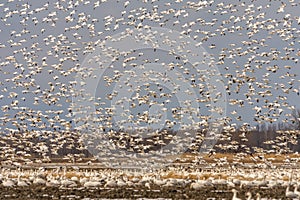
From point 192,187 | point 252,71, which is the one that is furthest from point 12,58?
point 192,187

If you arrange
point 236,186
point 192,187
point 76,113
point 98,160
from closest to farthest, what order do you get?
point 192,187, point 236,186, point 76,113, point 98,160

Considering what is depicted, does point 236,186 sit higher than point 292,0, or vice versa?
point 292,0

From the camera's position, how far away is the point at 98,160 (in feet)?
327

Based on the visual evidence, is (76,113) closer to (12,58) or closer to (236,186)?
(12,58)

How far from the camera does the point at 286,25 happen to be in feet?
157

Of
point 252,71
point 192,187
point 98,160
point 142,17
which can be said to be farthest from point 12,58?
point 98,160

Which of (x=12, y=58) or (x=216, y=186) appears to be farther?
(x=12, y=58)

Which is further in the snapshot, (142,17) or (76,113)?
(76,113)

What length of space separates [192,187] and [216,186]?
2.78 m

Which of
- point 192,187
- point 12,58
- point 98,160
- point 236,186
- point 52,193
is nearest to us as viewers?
point 52,193

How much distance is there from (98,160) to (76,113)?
1360 inches

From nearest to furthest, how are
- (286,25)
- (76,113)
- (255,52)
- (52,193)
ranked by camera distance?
1. (52,193)
2. (286,25)
3. (255,52)
4. (76,113)

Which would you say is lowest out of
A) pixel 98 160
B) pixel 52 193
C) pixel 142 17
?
pixel 52 193

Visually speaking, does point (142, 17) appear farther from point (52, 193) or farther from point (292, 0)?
point (52, 193)
